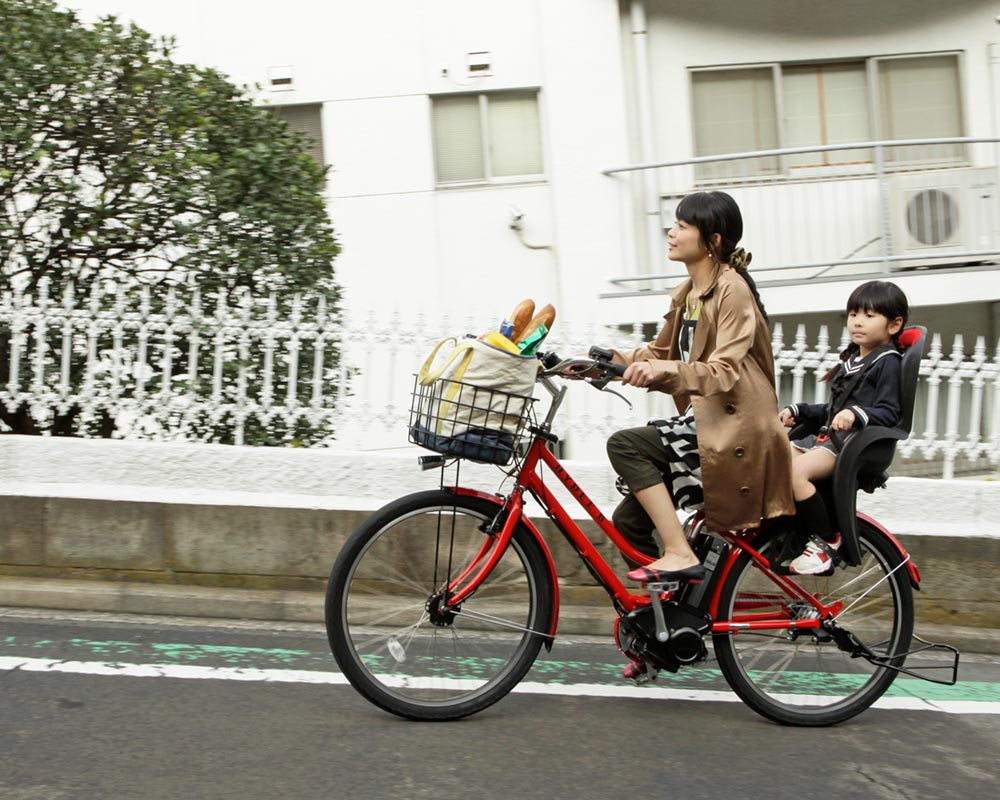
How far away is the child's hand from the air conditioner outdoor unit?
24.6 ft

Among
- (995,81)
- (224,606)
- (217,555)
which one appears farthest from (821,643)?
(995,81)

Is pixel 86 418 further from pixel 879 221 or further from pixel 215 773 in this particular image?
pixel 879 221

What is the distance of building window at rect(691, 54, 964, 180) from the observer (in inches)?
469

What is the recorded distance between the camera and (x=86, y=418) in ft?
20.5

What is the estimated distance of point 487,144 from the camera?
1202 centimetres

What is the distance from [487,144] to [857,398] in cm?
834

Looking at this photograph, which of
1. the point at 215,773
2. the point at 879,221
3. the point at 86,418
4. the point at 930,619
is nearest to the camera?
the point at 215,773

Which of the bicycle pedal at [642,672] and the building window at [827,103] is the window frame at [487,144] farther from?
the bicycle pedal at [642,672]

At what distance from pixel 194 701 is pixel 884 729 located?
8.22 ft

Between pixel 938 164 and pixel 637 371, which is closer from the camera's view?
pixel 637 371

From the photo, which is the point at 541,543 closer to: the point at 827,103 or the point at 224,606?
the point at 224,606

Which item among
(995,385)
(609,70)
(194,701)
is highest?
(609,70)

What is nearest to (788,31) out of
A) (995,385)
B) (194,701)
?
(995,385)

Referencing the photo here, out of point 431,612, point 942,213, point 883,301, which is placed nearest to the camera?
point 431,612
